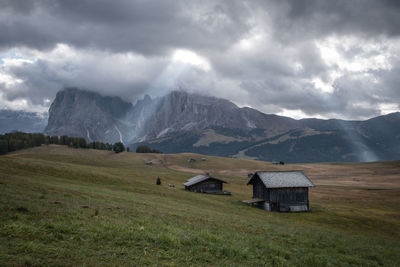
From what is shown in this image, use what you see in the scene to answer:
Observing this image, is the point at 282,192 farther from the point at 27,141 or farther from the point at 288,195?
the point at 27,141

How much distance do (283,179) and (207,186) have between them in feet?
81.6

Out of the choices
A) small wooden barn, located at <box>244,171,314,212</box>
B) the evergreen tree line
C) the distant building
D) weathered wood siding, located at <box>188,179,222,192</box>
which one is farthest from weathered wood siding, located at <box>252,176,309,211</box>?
the evergreen tree line

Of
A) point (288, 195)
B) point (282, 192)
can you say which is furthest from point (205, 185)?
point (288, 195)

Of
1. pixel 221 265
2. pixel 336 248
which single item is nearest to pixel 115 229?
pixel 221 265

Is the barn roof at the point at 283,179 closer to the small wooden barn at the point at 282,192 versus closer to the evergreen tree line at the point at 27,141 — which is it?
the small wooden barn at the point at 282,192

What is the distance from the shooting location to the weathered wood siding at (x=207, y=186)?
76188mm

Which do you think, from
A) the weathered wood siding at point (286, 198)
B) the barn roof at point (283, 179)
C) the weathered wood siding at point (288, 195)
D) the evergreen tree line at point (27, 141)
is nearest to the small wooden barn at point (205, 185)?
the barn roof at point (283, 179)

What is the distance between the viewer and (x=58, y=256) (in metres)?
9.56

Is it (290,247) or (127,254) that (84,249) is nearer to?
(127,254)

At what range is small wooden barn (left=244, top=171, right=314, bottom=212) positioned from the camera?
191ft

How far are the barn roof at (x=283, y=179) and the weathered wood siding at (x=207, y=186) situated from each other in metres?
18.9

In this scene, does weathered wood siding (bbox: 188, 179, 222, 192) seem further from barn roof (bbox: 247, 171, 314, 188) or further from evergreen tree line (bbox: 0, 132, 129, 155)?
evergreen tree line (bbox: 0, 132, 129, 155)

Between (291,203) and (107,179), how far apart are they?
139 feet

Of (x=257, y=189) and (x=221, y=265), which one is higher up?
(x=221, y=265)
